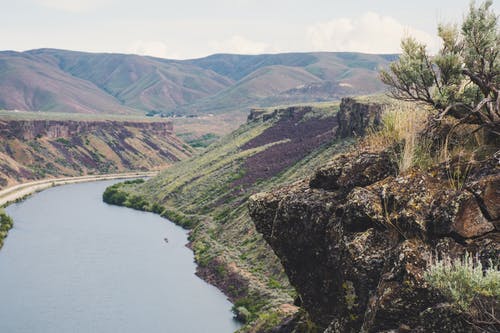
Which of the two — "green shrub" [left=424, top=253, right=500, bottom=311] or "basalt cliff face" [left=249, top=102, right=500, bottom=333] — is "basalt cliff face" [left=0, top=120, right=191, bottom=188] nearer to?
"basalt cliff face" [left=249, top=102, right=500, bottom=333]

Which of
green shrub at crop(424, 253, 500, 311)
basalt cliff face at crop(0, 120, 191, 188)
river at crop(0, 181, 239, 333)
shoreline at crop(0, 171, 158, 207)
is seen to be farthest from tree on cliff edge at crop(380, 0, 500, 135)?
basalt cliff face at crop(0, 120, 191, 188)

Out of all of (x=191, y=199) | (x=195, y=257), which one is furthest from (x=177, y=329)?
(x=191, y=199)

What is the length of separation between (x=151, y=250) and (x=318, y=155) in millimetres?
27932

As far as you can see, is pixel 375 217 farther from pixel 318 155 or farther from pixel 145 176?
pixel 145 176

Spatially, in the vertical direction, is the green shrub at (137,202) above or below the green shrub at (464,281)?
below

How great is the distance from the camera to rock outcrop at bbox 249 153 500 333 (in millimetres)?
10680

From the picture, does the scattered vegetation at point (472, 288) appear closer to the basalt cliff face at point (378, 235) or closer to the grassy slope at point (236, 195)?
the basalt cliff face at point (378, 235)

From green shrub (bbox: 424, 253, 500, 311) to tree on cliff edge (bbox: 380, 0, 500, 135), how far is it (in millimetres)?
4155

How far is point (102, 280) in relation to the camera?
62.2 meters

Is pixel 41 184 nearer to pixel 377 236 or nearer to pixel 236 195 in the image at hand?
pixel 236 195

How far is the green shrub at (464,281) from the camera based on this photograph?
30.3 ft

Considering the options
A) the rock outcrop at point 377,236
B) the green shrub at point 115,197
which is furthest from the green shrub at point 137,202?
the rock outcrop at point 377,236

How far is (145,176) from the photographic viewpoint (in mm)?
178250

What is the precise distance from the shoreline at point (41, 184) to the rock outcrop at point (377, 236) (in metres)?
109
